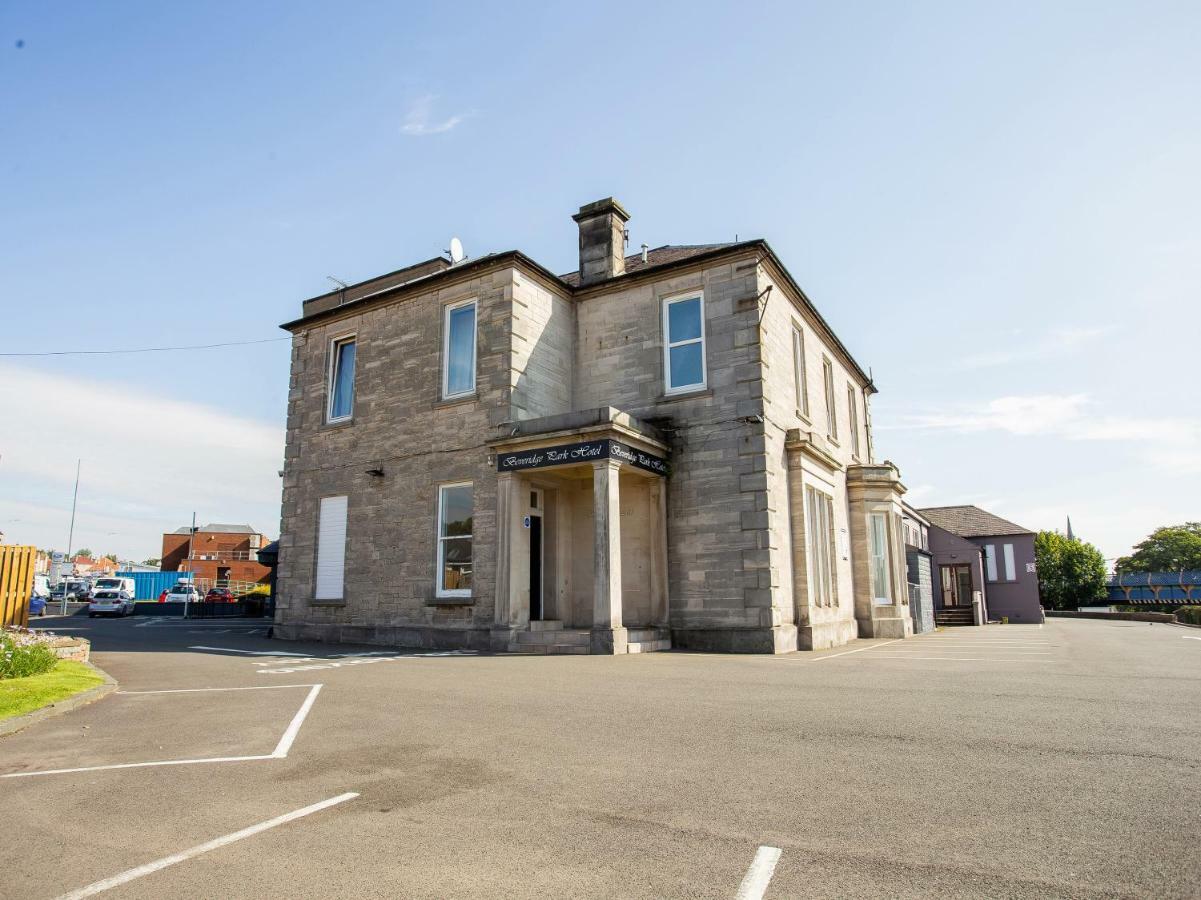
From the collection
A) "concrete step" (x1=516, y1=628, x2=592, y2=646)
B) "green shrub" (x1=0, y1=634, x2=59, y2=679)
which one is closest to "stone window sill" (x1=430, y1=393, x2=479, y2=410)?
"concrete step" (x1=516, y1=628, x2=592, y2=646)

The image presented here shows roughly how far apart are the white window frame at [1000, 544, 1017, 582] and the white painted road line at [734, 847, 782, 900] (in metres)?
41.4

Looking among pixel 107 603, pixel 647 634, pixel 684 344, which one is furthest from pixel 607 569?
pixel 107 603

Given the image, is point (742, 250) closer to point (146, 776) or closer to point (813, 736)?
point (813, 736)

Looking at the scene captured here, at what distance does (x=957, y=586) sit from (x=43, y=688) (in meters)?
38.1

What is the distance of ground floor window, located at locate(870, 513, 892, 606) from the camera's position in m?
22.7

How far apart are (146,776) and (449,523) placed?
12.2 metres

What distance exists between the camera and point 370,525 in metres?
19.0

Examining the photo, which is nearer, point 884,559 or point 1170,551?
point 884,559

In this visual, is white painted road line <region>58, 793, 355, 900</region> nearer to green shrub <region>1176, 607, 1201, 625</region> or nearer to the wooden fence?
the wooden fence

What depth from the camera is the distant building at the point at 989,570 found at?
37.8 metres

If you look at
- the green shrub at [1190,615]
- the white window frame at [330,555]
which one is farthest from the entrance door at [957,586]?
the white window frame at [330,555]

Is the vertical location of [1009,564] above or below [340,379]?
below

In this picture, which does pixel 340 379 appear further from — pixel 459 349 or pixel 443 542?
pixel 443 542

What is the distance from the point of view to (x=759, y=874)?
11.3ft
